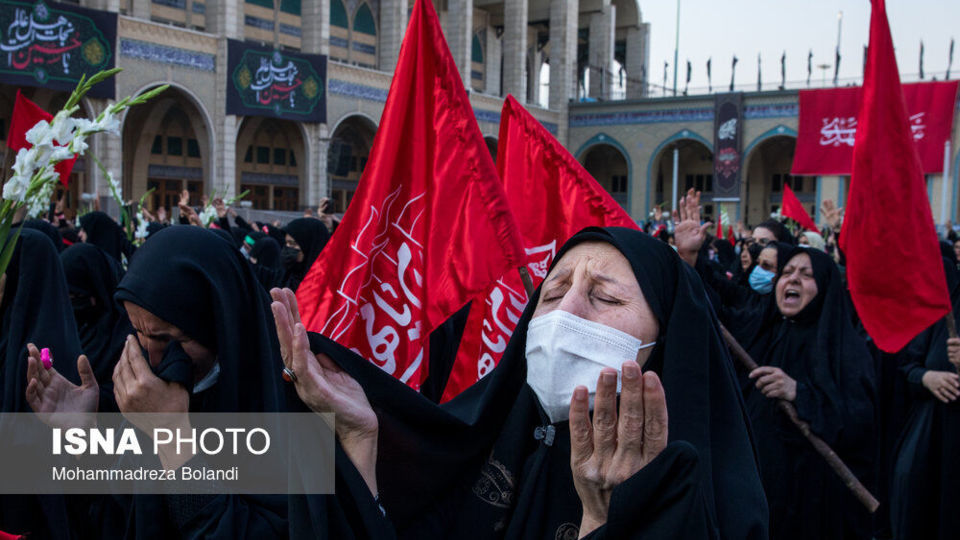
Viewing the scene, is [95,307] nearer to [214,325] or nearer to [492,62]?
[214,325]

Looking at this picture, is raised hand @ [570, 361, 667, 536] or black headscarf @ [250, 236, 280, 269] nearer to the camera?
raised hand @ [570, 361, 667, 536]

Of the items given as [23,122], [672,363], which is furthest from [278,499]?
[23,122]

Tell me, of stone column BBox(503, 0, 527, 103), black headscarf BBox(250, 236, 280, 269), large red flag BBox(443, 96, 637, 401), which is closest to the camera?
large red flag BBox(443, 96, 637, 401)

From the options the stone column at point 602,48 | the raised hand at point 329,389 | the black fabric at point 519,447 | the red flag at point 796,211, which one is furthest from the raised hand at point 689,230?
the stone column at point 602,48

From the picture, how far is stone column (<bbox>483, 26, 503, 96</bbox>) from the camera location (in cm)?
2447

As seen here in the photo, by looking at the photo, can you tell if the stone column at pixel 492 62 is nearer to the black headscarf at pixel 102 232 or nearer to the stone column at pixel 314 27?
the stone column at pixel 314 27

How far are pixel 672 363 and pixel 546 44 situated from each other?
28.3 m

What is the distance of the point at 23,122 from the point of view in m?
4.75

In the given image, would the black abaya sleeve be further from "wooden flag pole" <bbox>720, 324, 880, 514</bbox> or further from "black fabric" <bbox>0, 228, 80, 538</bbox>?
"black fabric" <bbox>0, 228, 80, 538</bbox>

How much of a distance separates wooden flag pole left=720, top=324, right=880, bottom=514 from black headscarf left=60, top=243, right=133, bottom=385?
5.90 feet

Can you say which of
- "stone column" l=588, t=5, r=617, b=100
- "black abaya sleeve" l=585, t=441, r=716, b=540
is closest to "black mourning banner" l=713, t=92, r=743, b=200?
"stone column" l=588, t=5, r=617, b=100

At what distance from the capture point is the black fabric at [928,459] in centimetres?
327

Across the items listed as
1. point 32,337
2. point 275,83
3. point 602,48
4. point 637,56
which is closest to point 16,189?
point 32,337

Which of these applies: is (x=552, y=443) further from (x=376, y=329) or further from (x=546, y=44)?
(x=546, y=44)
